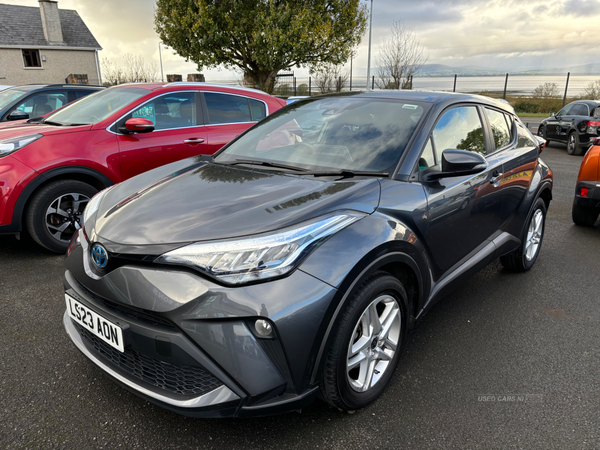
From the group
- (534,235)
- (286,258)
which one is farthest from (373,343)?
(534,235)

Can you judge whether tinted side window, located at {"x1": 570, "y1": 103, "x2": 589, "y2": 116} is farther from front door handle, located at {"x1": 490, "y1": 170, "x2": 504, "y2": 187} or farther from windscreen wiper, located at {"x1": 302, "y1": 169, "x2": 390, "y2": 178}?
windscreen wiper, located at {"x1": 302, "y1": 169, "x2": 390, "y2": 178}

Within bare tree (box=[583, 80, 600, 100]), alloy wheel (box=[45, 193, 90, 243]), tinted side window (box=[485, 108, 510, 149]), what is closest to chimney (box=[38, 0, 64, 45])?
alloy wheel (box=[45, 193, 90, 243])

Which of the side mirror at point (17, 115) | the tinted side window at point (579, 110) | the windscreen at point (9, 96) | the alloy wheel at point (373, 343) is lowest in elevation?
the alloy wheel at point (373, 343)

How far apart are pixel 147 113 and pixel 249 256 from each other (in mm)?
3588

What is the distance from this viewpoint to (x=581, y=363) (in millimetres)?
2611

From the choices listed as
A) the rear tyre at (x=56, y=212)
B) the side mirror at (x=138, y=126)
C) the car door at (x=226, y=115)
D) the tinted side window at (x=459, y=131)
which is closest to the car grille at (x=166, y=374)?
the tinted side window at (x=459, y=131)

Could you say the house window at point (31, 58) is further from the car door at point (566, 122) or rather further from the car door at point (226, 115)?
the car door at point (566, 122)

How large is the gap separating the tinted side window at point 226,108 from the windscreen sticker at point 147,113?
67 centimetres

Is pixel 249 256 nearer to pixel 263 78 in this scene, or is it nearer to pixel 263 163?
pixel 263 163

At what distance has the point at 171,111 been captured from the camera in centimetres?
487

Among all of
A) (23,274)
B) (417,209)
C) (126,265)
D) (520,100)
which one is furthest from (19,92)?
(520,100)

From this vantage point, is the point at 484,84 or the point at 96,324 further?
the point at 484,84

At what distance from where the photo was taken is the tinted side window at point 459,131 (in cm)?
273

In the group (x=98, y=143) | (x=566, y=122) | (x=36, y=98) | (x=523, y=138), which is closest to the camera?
(x=523, y=138)
